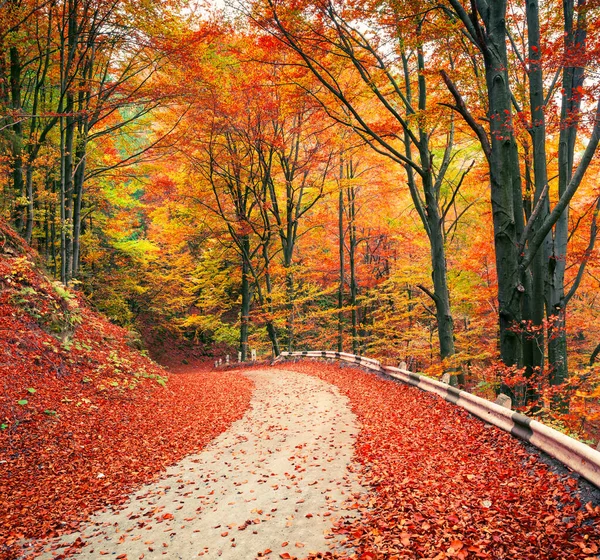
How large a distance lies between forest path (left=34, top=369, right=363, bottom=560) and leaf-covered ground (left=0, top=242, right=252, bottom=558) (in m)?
0.53

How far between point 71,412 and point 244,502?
4.74 meters

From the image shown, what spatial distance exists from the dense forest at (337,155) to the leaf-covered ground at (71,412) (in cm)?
305

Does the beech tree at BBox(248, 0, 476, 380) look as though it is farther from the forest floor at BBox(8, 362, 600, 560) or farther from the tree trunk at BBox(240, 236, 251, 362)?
the tree trunk at BBox(240, 236, 251, 362)

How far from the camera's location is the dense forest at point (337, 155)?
8.08m

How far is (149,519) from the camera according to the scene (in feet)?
15.9

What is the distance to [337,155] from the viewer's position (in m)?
19.3

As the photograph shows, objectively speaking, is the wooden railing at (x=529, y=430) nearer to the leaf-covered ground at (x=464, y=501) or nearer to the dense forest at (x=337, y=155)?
the leaf-covered ground at (x=464, y=501)

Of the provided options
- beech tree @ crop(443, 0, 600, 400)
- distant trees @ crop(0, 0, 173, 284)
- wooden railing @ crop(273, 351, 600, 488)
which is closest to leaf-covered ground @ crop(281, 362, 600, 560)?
wooden railing @ crop(273, 351, 600, 488)

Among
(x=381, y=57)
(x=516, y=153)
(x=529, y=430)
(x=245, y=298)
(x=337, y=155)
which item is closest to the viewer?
(x=529, y=430)

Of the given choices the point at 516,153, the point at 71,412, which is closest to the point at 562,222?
the point at 516,153

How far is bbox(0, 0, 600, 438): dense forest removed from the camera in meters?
8.08

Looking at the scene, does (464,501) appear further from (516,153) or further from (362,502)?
(516,153)

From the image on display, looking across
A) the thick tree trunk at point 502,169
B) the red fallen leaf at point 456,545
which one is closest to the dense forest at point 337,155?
the thick tree trunk at point 502,169

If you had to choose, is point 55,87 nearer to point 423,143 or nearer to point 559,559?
point 423,143
